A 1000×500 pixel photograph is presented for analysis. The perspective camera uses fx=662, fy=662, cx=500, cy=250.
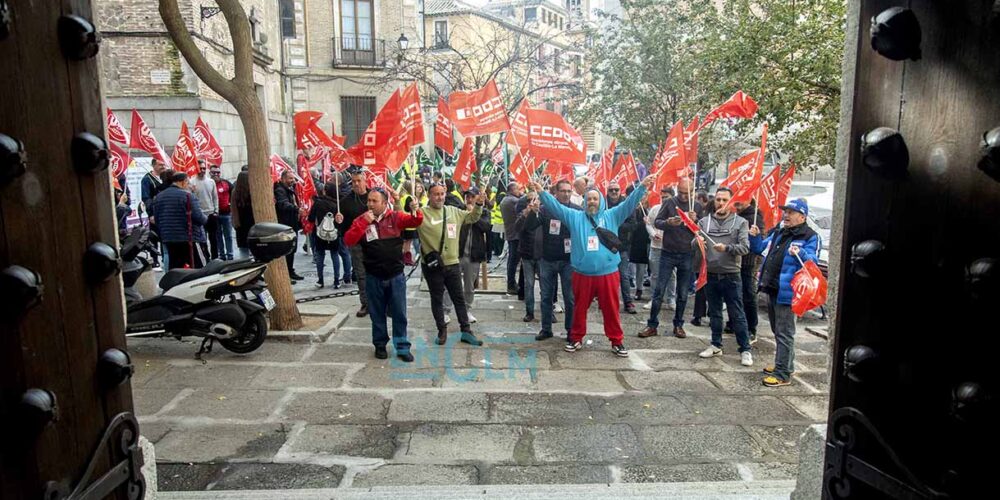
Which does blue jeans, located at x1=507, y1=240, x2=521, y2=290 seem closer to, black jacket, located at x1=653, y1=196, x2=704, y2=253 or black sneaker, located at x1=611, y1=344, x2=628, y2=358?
black jacket, located at x1=653, y1=196, x2=704, y2=253

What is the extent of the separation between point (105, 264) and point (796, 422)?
564 centimetres

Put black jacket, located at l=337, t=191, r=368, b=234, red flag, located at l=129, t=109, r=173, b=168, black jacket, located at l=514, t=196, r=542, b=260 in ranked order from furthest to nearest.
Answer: red flag, located at l=129, t=109, r=173, b=168, black jacket, located at l=337, t=191, r=368, b=234, black jacket, located at l=514, t=196, r=542, b=260

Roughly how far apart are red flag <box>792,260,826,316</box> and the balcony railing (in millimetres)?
28345

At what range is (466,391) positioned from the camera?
20.7 ft

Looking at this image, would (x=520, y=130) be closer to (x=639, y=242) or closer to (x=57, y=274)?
(x=639, y=242)

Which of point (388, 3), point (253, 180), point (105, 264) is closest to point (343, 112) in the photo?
point (388, 3)

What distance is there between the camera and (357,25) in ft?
106

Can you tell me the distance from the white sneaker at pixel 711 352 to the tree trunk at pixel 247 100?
16.1 feet

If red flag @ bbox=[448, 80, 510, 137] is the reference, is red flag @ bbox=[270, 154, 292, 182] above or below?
below

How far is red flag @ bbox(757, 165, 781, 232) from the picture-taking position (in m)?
9.05

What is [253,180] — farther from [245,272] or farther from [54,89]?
[54,89]

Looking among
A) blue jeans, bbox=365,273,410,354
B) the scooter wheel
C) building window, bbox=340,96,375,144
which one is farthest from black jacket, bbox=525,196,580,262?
building window, bbox=340,96,375,144

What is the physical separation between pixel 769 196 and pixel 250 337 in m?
6.90

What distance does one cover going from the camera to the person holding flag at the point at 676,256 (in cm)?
880
